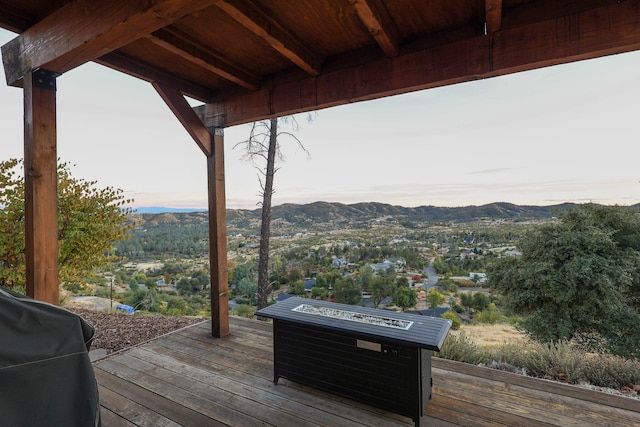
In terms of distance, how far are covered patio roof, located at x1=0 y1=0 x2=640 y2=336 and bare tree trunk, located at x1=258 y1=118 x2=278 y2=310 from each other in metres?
3.67

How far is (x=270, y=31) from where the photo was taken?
6.64ft

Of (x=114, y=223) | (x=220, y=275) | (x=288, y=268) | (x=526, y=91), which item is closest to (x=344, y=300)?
(x=288, y=268)

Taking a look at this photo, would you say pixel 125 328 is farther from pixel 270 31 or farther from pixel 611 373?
pixel 611 373

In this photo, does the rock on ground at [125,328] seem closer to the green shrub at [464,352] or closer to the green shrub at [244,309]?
the green shrub at [244,309]

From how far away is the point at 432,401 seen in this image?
224 centimetres

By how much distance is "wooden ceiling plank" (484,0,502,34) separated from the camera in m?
1.70

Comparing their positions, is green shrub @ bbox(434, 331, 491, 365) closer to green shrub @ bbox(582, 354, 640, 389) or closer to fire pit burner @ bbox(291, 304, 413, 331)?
green shrub @ bbox(582, 354, 640, 389)

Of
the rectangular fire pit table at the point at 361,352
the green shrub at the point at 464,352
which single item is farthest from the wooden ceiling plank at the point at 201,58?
the green shrub at the point at 464,352

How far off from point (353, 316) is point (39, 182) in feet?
7.73

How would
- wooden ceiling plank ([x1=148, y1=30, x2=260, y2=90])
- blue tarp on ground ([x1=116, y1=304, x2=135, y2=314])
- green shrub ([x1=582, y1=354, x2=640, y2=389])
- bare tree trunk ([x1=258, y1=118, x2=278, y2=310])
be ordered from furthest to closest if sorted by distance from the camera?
bare tree trunk ([x1=258, y1=118, x2=278, y2=310]) < blue tarp on ground ([x1=116, y1=304, x2=135, y2=314]) < green shrub ([x1=582, y1=354, x2=640, y2=389]) < wooden ceiling plank ([x1=148, y1=30, x2=260, y2=90])

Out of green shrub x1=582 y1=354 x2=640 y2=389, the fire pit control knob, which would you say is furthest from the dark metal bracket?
green shrub x1=582 y1=354 x2=640 y2=389

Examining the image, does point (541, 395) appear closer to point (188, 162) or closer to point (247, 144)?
point (247, 144)

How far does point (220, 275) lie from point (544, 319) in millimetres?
4806

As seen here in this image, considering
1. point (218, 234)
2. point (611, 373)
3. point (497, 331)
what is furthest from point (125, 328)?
point (497, 331)
